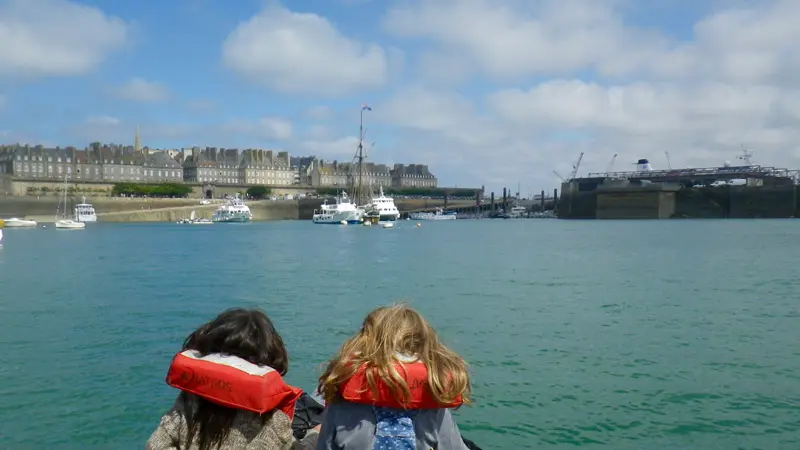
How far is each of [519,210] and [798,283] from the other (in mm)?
168744

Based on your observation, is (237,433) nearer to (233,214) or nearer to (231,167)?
(233,214)

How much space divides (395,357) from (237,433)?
1056mm

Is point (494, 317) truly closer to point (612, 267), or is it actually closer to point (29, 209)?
point (612, 267)

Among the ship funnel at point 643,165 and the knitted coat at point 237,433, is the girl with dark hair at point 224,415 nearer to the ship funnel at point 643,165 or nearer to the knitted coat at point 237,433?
the knitted coat at point 237,433

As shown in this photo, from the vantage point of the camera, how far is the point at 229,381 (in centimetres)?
397

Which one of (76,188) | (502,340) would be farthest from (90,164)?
(502,340)

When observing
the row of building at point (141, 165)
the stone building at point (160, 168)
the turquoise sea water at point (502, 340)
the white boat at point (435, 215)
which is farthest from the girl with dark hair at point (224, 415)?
the stone building at point (160, 168)

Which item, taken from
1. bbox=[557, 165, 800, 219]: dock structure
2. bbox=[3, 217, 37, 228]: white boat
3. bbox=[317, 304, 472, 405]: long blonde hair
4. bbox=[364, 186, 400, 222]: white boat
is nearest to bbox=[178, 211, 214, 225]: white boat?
bbox=[3, 217, 37, 228]: white boat

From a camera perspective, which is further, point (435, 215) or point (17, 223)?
point (435, 215)

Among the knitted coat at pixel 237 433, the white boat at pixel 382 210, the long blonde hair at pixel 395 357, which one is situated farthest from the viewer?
the white boat at pixel 382 210

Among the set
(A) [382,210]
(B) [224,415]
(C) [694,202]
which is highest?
(C) [694,202]

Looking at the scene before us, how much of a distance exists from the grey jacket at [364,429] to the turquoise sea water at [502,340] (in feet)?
18.3

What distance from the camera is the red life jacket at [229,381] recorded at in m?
3.98

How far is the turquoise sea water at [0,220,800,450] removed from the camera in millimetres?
10125
